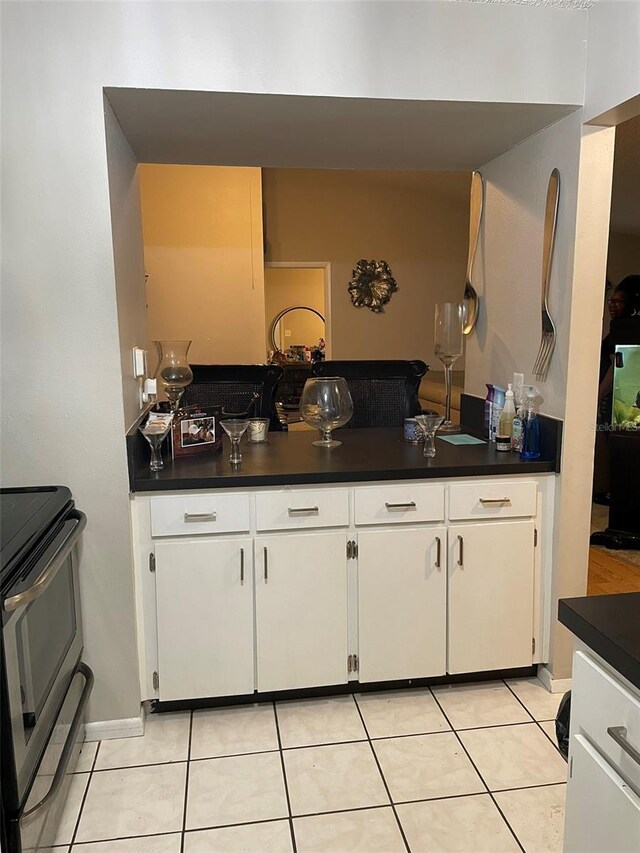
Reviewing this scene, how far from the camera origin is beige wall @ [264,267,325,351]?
354 inches

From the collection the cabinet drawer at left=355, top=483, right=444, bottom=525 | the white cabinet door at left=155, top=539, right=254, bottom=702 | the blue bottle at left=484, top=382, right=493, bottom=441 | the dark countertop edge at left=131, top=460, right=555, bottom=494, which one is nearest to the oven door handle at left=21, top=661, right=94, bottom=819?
the white cabinet door at left=155, top=539, right=254, bottom=702

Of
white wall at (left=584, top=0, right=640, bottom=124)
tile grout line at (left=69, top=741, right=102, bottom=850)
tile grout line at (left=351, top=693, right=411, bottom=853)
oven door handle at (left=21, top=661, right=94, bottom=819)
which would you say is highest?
white wall at (left=584, top=0, right=640, bottom=124)

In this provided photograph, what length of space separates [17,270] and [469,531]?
5.66 ft

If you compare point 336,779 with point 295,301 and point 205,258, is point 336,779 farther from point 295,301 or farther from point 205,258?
point 295,301

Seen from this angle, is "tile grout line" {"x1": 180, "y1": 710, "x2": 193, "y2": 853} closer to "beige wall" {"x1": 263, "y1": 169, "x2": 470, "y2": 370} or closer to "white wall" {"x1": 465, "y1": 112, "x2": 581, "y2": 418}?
"white wall" {"x1": 465, "y1": 112, "x2": 581, "y2": 418}

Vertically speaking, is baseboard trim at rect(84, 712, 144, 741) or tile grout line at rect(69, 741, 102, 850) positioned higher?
baseboard trim at rect(84, 712, 144, 741)

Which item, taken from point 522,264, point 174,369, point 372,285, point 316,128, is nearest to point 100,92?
point 316,128

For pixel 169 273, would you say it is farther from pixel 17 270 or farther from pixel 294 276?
pixel 294 276

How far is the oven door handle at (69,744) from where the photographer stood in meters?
1.56

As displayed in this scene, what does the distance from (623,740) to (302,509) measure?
1381 millimetres

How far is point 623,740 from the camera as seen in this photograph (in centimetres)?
99

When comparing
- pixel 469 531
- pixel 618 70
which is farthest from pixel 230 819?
pixel 618 70

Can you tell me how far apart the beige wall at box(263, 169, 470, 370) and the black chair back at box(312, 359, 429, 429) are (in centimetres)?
365

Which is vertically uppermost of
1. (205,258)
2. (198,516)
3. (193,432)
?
(205,258)
